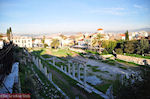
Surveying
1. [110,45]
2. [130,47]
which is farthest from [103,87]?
[110,45]

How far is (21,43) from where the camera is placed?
215 ft

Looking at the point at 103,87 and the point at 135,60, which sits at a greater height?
the point at 135,60

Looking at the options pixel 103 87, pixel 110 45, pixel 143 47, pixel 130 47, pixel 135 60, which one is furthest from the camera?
pixel 110 45

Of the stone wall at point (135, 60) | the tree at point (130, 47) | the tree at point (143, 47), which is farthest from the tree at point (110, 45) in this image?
the tree at point (143, 47)

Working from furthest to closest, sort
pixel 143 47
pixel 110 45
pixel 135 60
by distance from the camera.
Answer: pixel 110 45
pixel 143 47
pixel 135 60

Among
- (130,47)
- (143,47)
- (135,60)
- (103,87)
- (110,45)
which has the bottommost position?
(103,87)

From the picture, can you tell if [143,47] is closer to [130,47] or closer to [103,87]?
[130,47]

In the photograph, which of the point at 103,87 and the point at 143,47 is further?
the point at 143,47

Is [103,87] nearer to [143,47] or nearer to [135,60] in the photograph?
[135,60]

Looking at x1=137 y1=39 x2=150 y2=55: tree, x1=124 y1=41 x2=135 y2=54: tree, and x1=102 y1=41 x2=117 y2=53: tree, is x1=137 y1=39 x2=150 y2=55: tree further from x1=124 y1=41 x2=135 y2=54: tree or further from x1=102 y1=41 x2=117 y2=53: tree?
x1=102 y1=41 x2=117 y2=53: tree

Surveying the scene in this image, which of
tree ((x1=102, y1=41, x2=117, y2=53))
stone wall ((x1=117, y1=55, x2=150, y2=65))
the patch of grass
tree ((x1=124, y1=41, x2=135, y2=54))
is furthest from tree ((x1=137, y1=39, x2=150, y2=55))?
the patch of grass

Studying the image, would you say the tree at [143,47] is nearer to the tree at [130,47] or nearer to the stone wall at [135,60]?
the tree at [130,47]

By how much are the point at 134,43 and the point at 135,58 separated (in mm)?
7671

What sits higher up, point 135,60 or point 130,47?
point 130,47
